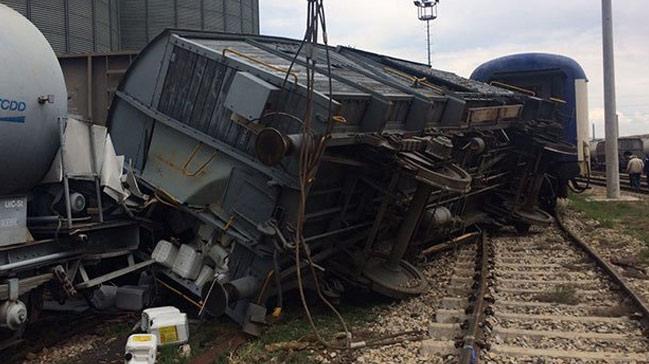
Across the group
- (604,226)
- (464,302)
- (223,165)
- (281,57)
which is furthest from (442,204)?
(604,226)

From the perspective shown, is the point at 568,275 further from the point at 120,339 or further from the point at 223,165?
the point at 120,339

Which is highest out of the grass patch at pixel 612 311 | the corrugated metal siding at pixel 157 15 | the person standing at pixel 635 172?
the corrugated metal siding at pixel 157 15

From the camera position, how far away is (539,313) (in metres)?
6.41

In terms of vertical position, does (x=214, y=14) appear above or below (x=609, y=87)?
above

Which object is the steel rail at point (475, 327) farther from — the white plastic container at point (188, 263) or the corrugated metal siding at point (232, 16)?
the corrugated metal siding at point (232, 16)

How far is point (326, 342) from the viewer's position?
18.1 ft

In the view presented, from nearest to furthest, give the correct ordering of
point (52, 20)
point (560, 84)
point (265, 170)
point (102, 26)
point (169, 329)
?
point (169, 329) < point (265, 170) < point (560, 84) < point (52, 20) < point (102, 26)

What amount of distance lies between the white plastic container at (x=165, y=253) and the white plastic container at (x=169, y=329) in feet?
3.59

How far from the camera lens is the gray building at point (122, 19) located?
20891mm

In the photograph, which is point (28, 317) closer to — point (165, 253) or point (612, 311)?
point (165, 253)

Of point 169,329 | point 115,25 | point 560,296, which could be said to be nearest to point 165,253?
point 169,329

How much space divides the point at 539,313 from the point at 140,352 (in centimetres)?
409

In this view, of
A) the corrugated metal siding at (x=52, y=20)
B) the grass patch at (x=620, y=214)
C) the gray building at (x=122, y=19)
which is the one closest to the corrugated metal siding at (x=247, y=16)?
the gray building at (x=122, y=19)

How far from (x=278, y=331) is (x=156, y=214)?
232 centimetres
